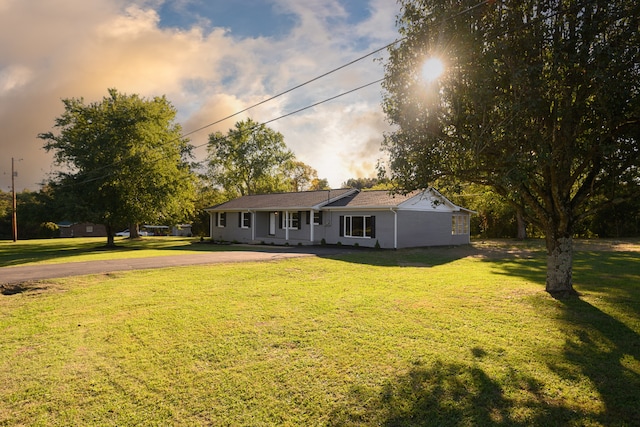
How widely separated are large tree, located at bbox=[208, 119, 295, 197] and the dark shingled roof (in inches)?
970

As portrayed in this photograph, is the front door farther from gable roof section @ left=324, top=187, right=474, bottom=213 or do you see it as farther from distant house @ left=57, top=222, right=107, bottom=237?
distant house @ left=57, top=222, right=107, bottom=237

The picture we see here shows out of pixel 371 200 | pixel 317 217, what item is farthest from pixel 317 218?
pixel 371 200

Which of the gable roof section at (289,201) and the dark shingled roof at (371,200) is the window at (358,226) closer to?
the dark shingled roof at (371,200)

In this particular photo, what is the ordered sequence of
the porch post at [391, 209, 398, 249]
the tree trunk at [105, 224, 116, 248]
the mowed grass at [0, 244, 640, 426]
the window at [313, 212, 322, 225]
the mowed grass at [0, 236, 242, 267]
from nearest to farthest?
the mowed grass at [0, 244, 640, 426] < the mowed grass at [0, 236, 242, 267] < the porch post at [391, 209, 398, 249] < the window at [313, 212, 322, 225] < the tree trunk at [105, 224, 116, 248]

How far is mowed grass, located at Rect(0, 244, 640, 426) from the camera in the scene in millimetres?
3709

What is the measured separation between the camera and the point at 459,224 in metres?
27.0

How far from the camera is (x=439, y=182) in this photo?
10.1 meters

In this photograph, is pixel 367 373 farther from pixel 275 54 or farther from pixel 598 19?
pixel 275 54

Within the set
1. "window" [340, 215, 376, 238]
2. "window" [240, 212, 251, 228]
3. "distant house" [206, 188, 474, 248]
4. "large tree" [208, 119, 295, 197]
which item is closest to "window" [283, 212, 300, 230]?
"distant house" [206, 188, 474, 248]

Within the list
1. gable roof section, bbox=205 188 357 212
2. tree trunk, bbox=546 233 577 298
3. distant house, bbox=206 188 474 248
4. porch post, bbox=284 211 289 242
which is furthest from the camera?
porch post, bbox=284 211 289 242

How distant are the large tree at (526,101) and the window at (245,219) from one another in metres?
20.7

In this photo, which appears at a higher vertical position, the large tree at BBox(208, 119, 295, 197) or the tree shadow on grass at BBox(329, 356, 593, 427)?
the large tree at BBox(208, 119, 295, 197)

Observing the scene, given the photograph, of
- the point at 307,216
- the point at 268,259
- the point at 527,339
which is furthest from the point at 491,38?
the point at 307,216

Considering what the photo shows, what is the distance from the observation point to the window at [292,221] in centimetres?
2589
